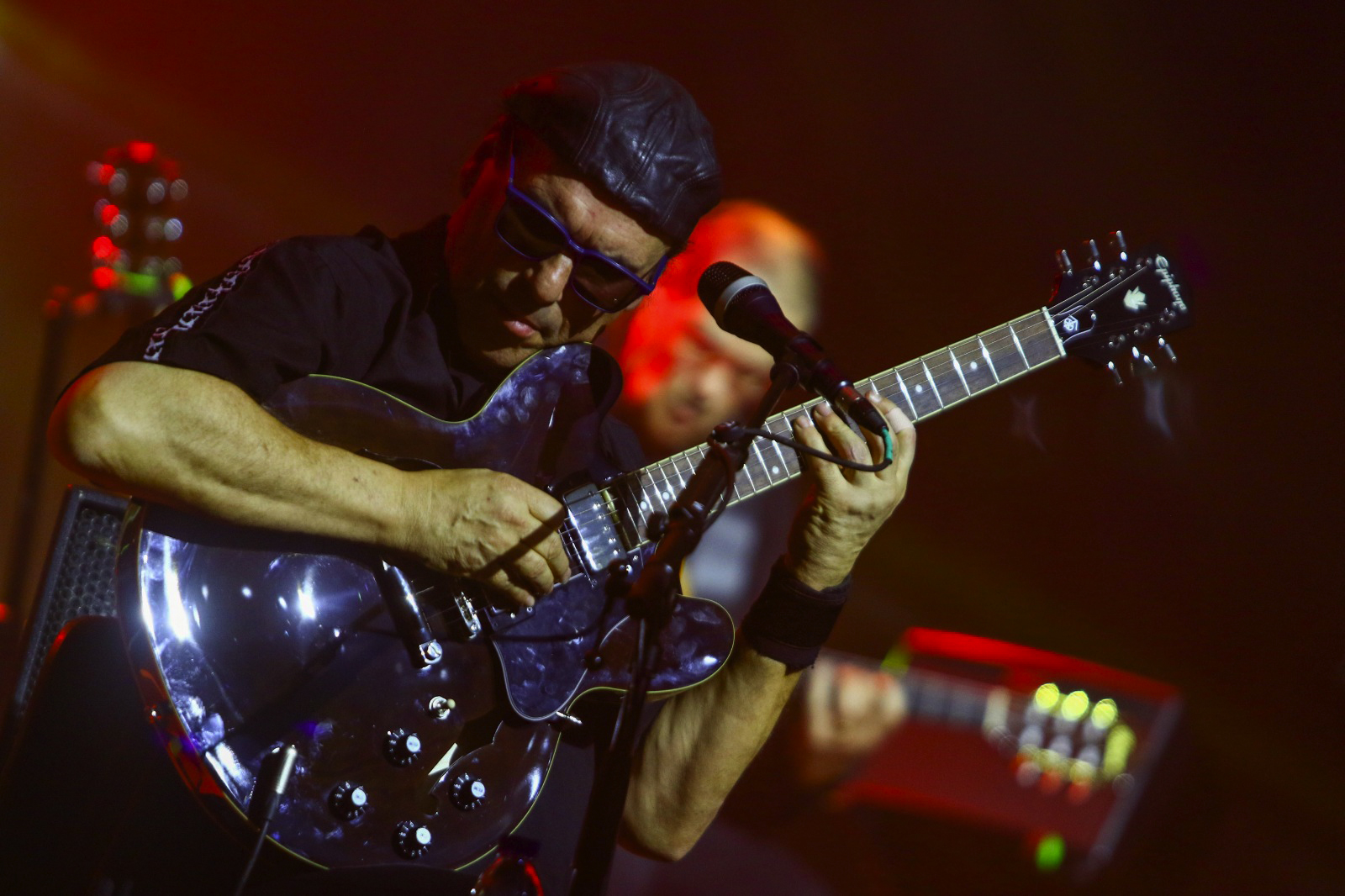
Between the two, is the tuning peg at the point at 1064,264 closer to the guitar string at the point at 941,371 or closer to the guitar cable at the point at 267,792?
the guitar string at the point at 941,371

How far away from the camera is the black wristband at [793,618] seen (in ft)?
7.11

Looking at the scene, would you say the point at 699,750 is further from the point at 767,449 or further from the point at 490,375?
the point at 490,375

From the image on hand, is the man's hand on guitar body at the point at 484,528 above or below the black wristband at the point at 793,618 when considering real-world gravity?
above

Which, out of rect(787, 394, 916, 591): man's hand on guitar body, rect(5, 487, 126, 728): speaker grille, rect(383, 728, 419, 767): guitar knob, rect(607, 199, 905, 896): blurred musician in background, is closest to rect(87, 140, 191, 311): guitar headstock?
rect(607, 199, 905, 896): blurred musician in background

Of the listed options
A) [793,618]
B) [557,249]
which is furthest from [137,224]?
[793,618]

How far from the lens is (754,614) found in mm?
2271

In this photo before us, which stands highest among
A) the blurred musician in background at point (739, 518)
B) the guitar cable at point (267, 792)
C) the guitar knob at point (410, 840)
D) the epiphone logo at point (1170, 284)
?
the epiphone logo at point (1170, 284)

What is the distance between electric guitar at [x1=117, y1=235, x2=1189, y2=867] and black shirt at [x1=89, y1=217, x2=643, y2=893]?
91 mm

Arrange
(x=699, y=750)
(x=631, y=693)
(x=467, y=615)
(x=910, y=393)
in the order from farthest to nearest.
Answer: (x=699, y=750)
(x=910, y=393)
(x=467, y=615)
(x=631, y=693)

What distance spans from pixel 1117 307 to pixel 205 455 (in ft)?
6.26

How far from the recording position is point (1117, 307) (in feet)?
7.52

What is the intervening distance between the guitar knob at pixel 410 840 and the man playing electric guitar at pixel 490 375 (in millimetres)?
435

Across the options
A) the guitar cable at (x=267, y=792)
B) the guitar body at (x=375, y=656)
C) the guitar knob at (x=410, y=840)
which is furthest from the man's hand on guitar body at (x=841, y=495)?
the guitar cable at (x=267, y=792)

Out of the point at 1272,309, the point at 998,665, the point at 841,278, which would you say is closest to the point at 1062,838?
the point at 998,665
